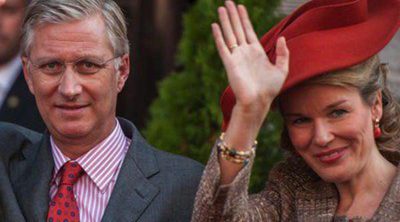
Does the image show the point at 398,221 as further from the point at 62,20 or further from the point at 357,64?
the point at 62,20

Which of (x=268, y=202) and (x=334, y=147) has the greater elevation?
(x=334, y=147)

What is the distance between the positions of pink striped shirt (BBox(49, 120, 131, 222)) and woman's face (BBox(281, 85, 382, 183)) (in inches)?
28.1

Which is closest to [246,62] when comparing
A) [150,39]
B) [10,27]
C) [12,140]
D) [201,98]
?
[12,140]

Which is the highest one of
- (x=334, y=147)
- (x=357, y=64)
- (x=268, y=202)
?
(x=357, y=64)

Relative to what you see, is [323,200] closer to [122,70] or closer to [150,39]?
[122,70]

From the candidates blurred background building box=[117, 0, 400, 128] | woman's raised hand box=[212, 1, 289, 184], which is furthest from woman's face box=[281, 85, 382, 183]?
blurred background building box=[117, 0, 400, 128]

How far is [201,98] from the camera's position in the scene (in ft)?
16.3

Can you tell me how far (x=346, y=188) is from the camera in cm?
389

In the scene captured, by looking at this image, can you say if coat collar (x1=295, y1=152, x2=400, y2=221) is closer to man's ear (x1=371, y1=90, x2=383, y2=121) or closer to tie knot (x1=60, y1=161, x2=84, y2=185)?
man's ear (x1=371, y1=90, x2=383, y2=121)

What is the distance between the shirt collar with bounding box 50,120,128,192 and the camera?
159 inches

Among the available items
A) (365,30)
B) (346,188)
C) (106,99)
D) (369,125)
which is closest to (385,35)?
(365,30)

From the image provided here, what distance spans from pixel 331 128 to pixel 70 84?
0.98 meters

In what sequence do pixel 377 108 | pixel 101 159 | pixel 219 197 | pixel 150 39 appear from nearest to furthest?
pixel 219 197
pixel 377 108
pixel 101 159
pixel 150 39

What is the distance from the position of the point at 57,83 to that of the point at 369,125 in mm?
1165
